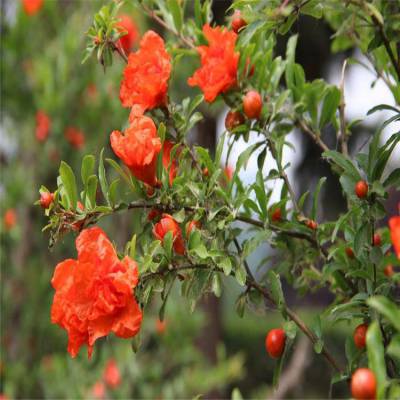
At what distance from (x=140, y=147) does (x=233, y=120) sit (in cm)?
24

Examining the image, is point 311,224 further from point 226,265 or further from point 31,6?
point 31,6

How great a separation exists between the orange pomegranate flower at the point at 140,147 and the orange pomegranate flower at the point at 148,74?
110 mm

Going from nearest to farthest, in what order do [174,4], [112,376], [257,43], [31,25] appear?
[257,43] → [174,4] → [112,376] → [31,25]

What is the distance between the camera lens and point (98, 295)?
0.83 metres

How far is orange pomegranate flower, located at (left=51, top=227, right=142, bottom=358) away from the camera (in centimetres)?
83

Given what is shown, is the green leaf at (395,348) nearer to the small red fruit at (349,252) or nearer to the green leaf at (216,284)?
the green leaf at (216,284)

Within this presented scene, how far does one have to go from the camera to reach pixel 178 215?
93cm

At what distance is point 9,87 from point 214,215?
2.93 metres

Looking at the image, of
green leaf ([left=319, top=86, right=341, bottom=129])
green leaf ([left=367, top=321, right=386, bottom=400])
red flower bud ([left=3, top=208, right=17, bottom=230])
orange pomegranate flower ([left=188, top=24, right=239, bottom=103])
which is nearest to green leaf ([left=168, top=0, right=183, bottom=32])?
orange pomegranate flower ([left=188, top=24, right=239, bottom=103])

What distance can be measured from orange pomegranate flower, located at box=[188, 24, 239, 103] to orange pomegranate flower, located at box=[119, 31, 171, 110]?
0.20 feet

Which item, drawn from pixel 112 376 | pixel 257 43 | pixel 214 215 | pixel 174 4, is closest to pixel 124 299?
pixel 214 215

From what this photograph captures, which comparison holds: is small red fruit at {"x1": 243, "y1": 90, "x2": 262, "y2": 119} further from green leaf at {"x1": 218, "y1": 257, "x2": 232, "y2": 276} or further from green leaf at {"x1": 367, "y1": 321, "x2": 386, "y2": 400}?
green leaf at {"x1": 367, "y1": 321, "x2": 386, "y2": 400}

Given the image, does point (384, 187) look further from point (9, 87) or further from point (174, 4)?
point (9, 87)

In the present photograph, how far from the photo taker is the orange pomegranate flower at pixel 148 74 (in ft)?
3.36
